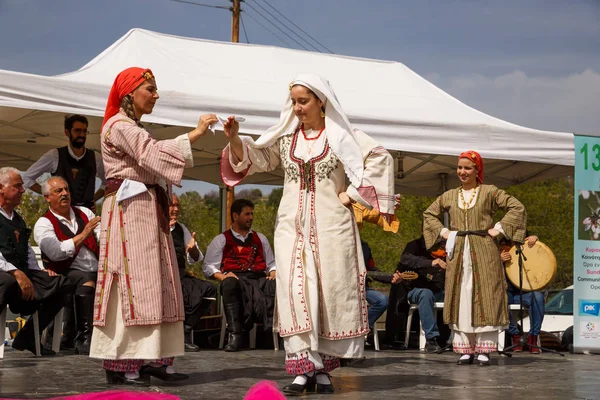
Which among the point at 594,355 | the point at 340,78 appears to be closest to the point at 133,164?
the point at 340,78

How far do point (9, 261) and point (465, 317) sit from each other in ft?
12.3

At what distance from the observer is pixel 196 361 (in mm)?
7129

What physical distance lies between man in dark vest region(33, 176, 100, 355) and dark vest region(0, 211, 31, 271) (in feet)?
0.46

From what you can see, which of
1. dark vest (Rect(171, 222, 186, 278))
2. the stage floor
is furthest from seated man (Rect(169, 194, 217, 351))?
the stage floor

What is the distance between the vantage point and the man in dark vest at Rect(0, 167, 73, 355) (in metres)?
7.05

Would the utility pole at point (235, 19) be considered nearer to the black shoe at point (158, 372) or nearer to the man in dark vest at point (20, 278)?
the man in dark vest at point (20, 278)

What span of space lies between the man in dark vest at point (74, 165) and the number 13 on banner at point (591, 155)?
180 inches

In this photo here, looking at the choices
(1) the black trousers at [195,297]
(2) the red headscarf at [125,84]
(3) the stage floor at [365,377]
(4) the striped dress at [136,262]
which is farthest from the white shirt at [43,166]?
(4) the striped dress at [136,262]

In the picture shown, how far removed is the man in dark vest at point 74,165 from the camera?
25.6ft

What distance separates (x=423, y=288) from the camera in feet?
30.7

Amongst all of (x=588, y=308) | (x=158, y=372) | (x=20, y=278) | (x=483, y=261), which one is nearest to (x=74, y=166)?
(x=20, y=278)

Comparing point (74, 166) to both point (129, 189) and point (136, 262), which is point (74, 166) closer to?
point (129, 189)

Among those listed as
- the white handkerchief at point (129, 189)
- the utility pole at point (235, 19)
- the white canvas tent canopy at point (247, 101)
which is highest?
the utility pole at point (235, 19)

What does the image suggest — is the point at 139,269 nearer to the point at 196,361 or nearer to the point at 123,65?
the point at 196,361
